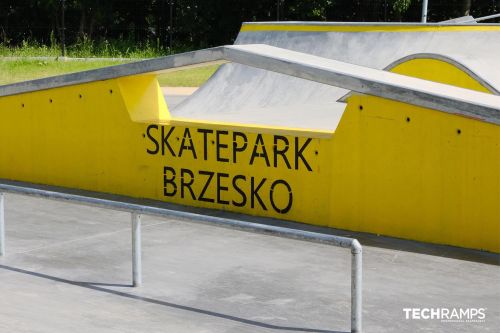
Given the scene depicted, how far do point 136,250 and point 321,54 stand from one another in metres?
12.7

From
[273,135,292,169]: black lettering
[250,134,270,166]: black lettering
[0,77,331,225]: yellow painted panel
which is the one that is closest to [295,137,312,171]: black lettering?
[0,77,331,225]: yellow painted panel

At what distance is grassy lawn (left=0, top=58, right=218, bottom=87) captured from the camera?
97.0 feet

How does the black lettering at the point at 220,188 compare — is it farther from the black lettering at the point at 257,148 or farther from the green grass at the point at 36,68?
the green grass at the point at 36,68

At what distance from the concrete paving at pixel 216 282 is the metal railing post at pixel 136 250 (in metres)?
0.09

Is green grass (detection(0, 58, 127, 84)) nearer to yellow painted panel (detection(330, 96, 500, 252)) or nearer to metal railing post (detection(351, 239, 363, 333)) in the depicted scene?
yellow painted panel (detection(330, 96, 500, 252))

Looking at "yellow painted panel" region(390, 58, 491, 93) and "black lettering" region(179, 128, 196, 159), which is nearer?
"black lettering" region(179, 128, 196, 159)

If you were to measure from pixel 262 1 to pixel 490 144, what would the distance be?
32.1 metres

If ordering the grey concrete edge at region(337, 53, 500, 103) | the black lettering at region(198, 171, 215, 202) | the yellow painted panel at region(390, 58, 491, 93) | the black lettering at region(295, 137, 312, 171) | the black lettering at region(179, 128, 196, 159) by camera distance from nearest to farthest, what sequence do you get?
the black lettering at region(295, 137, 312, 171) → the black lettering at region(198, 171, 215, 202) → the black lettering at region(179, 128, 196, 159) → the grey concrete edge at region(337, 53, 500, 103) → the yellow painted panel at region(390, 58, 491, 93)

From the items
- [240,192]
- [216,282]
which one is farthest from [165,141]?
[216,282]

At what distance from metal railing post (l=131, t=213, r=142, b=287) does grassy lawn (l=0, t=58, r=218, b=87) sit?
21.6m

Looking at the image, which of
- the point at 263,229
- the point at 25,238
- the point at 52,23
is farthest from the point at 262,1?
the point at 263,229

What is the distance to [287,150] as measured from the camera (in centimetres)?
1043

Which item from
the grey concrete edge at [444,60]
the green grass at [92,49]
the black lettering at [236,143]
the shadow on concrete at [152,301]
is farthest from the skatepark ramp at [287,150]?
the green grass at [92,49]

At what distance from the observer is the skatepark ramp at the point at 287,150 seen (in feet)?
30.1
